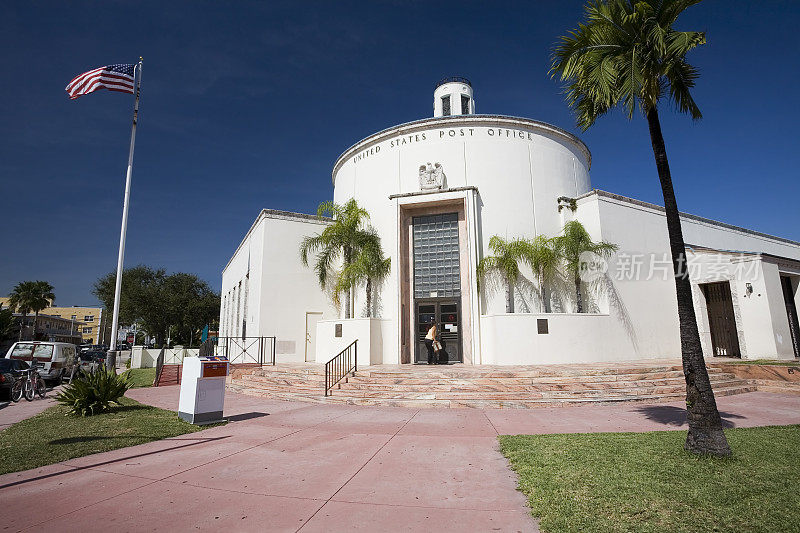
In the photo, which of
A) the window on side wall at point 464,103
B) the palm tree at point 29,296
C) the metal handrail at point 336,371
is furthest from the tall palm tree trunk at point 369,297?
the palm tree at point 29,296

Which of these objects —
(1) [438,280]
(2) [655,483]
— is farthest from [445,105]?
(2) [655,483]

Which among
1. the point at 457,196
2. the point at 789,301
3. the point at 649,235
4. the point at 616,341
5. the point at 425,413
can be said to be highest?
the point at 457,196

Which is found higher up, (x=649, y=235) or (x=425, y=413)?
(x=649, y=235)

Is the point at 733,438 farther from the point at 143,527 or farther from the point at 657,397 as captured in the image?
the point at 143,527

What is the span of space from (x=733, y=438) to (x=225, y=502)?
23.5ft

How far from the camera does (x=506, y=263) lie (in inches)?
664

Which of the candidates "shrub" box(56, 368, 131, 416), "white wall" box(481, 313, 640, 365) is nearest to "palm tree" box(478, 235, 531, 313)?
"white wall" box(481, 313, 640, 365)

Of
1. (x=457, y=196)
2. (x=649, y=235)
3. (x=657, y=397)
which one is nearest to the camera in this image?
(x=657, y=397)

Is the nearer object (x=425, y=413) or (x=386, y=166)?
(x=425, y=413)

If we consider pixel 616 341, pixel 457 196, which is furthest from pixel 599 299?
pixel 457 196

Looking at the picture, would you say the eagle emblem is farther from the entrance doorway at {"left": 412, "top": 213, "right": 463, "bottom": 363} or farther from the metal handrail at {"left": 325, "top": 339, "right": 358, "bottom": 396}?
the metal handrail at {"left": 325, "top": 339, "right": 358, "bottom": 396}

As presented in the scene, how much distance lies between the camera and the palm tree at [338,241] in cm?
1877

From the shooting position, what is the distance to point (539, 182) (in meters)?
18.5

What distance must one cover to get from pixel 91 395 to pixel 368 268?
10.5m
